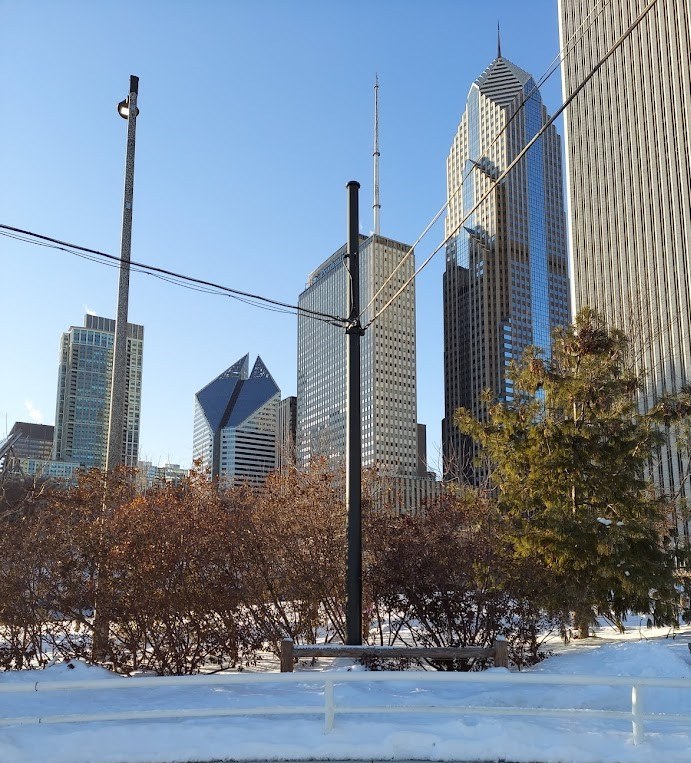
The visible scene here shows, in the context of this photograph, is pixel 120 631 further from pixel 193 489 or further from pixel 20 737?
pixel 20 737

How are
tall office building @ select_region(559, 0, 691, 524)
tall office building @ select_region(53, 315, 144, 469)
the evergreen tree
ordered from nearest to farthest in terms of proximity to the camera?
the evergreen tree → tall office building @ select_region(559, 0, 691, 524) → tall office building @ select_region(53, 315, 144, 469)

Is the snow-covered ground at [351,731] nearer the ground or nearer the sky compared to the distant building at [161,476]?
nearer the ground

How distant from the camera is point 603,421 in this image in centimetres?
1634

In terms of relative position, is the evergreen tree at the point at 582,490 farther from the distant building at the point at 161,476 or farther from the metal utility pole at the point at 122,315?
the metal utility pole at the point at 122,315

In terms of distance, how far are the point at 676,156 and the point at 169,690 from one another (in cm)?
10783

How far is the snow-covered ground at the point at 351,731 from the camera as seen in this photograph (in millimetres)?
7660

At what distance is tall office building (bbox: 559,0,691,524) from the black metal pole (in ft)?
295

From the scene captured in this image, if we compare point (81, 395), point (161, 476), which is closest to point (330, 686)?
point (161, 476)

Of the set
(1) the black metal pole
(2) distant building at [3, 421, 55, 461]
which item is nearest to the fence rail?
(1) the black metal pole

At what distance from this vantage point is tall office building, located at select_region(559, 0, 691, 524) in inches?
3962

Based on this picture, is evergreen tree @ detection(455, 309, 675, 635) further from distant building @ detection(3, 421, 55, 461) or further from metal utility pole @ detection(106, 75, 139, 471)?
distant building @ detection(3, 421, 55, 461)

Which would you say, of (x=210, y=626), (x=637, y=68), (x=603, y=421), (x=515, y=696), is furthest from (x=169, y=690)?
(x=637, y=68)

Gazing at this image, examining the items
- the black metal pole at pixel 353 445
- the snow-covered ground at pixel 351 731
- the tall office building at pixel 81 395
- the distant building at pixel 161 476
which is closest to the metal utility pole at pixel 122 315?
the distant building at pixel 161 476

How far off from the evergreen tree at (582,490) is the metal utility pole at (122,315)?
6982 mm
